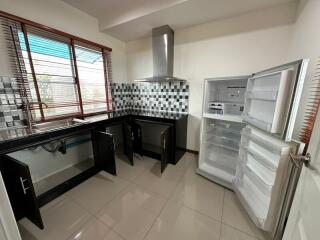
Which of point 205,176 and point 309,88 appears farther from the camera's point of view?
point 205,176

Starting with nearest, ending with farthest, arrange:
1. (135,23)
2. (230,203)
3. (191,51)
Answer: (230,203)
(135,23)
(191,51)

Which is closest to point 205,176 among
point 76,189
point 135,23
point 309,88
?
point 309,88

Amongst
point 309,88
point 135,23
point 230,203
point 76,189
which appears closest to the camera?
point 309,88

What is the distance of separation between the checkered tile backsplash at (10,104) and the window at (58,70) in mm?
100

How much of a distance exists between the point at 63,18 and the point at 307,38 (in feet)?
9.69

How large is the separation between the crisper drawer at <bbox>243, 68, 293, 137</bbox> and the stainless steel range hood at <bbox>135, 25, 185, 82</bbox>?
118 centimetres

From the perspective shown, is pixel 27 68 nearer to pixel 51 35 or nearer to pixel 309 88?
pixel 51 35

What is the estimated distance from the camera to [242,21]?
190 cm

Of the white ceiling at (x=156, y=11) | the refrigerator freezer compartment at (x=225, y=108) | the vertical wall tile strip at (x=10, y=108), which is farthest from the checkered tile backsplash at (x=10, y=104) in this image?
the refrigerator freezer compartment at (x=225, y=108)

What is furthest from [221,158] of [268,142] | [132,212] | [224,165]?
[132,212]

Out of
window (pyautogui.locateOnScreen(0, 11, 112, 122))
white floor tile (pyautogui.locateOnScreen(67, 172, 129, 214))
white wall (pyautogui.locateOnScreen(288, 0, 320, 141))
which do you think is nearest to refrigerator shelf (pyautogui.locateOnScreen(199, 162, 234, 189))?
white wall (pyautogui.locateOnScreen(288, 0, 320, 141))

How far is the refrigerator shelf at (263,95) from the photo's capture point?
3.62 ft

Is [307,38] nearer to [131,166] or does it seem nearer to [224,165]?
[224,165]

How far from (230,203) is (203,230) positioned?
491 mm
